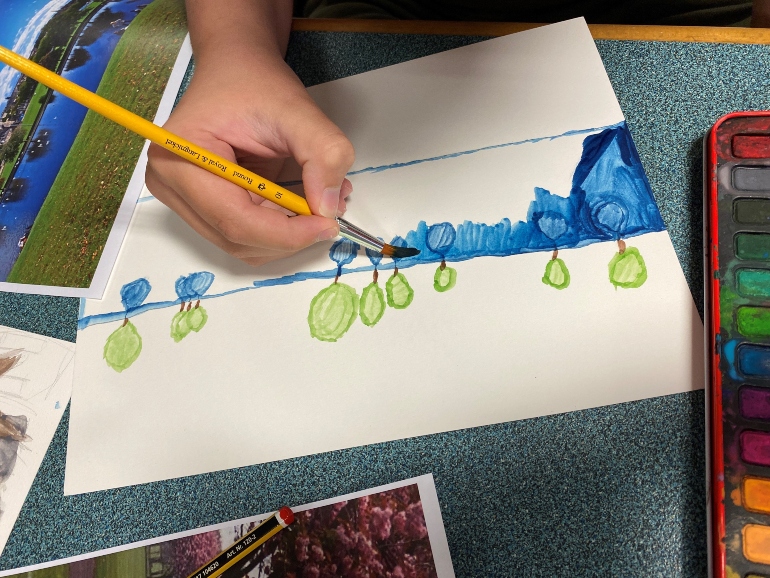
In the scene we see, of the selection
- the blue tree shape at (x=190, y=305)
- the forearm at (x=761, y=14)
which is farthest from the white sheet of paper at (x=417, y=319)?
the forearm at (x=761, y=14)

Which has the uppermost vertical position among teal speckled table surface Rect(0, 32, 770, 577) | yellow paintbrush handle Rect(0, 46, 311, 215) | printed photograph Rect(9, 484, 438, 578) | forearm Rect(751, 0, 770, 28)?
forearm Rect(751, 0, 770, 28)

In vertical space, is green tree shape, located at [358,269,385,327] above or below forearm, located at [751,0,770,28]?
below

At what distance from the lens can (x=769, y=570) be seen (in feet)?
1.07

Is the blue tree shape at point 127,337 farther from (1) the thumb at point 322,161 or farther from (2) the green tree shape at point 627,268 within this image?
(2) the green tree shape at point 627,268

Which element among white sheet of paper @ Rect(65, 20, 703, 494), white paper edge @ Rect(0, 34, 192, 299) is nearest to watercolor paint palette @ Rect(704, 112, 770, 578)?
white sheet of paper @ Rect(65, 20, 703, 494)

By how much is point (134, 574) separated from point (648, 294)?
43 cm

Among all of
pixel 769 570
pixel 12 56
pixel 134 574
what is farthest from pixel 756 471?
pixel 12 56

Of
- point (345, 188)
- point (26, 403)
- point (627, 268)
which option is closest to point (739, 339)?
point (627, 268)

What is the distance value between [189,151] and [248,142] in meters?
0.07

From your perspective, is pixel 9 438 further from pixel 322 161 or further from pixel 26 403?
pixel 322 161

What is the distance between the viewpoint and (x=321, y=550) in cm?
40

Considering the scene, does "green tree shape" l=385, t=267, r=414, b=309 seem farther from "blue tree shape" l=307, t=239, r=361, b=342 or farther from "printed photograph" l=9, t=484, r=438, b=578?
"printed photograph" l=9, t=484, r=438, b=578

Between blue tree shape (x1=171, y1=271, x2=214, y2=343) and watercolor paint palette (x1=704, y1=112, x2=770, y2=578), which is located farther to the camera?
blue tree shape (x1=171, y1=271, x2=214, y2=343)

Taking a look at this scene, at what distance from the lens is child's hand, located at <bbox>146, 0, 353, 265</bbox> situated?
16.7 inches
